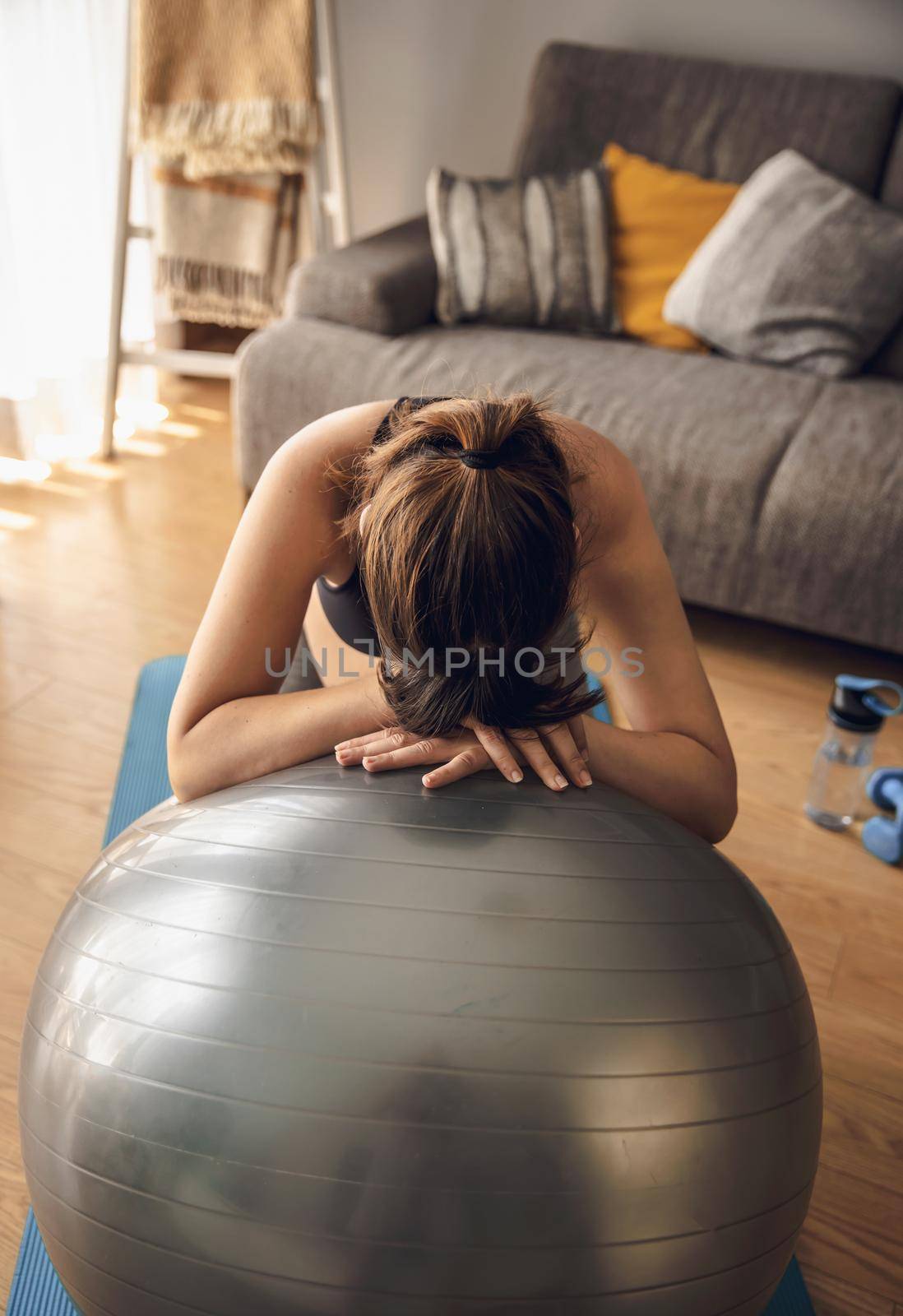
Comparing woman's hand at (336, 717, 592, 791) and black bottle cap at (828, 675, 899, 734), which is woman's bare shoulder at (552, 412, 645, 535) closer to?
woman's hand at (336, 717, 592, 791)

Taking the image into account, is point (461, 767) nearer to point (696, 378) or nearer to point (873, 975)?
point (873, 975)

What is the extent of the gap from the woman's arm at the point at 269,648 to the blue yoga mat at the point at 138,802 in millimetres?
471

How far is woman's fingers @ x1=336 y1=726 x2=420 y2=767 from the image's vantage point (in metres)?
0.93

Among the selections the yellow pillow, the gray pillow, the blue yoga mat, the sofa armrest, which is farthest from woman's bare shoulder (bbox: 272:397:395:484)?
the yellow pillow

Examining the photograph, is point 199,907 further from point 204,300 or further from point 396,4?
point 396,4

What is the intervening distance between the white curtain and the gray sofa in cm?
66

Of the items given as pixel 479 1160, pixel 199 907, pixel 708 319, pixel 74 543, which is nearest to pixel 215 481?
pixel 74 543

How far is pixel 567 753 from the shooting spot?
3.13 ft

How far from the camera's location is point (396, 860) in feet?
2.66

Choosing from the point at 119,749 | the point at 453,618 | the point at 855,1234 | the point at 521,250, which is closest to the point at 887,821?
the point at 855,1234

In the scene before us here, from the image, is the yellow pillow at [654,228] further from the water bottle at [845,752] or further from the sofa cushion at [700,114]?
the water bottle at [845,752]

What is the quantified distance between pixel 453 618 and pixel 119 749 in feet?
3.79

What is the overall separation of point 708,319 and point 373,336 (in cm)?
72

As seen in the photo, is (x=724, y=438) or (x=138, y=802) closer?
(x=138, y=802)
